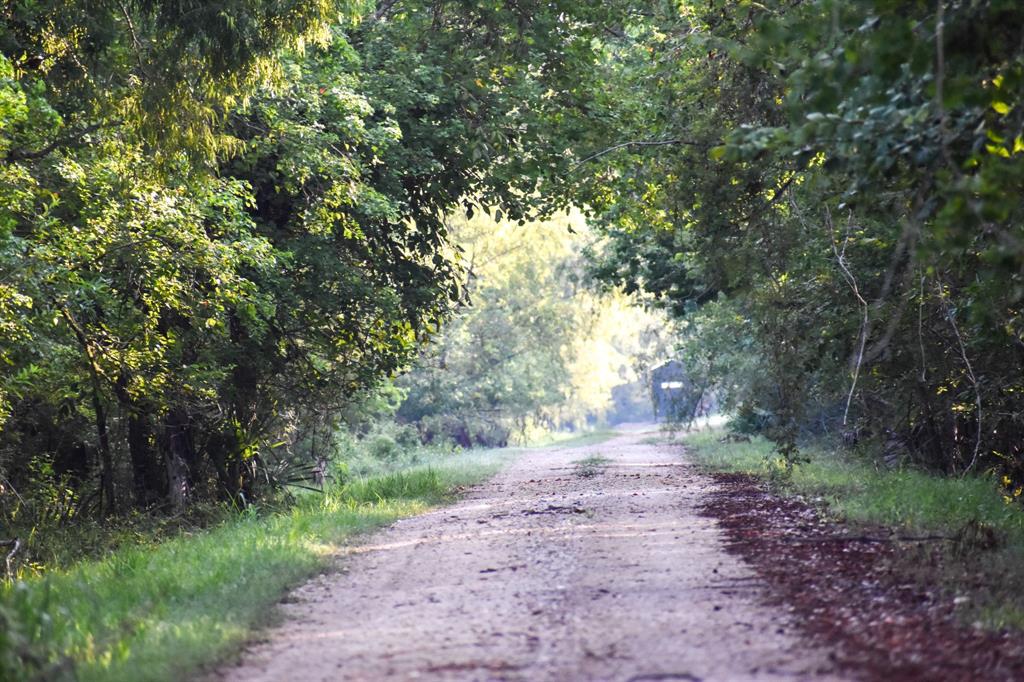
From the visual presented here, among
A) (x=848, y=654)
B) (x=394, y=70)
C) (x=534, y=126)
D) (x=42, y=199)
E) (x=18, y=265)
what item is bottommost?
(x=848, y=654)

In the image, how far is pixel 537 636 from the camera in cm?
691

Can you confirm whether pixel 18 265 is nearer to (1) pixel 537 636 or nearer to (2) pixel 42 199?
(2) pixel 42 199

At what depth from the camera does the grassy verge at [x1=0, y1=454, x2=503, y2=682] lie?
20.9 ft

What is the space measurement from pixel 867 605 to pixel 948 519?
450 cm

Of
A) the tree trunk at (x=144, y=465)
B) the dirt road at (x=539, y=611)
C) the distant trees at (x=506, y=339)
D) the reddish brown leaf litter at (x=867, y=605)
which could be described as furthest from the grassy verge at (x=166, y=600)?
the distant trees at (x=506, y=339)

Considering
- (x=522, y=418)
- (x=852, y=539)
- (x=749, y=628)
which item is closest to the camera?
(x=749, y=628)

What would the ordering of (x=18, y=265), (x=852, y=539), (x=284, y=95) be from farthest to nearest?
(x=284, y=95), (x=18, y=265), (x=852, y=539)

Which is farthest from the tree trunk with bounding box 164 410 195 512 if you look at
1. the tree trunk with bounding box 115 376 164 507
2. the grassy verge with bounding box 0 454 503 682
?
the grassy verge with bounding box 0 454 503 682

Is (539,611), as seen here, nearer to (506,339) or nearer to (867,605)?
(867,605)

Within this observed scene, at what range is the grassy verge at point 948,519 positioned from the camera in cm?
789

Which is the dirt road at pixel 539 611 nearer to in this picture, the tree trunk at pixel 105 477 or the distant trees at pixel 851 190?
the distant trees at pixel 851 190

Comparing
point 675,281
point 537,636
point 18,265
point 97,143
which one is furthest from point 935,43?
point 675,281

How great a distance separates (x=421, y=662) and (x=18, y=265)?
7.68 metres

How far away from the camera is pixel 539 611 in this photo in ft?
25.0
